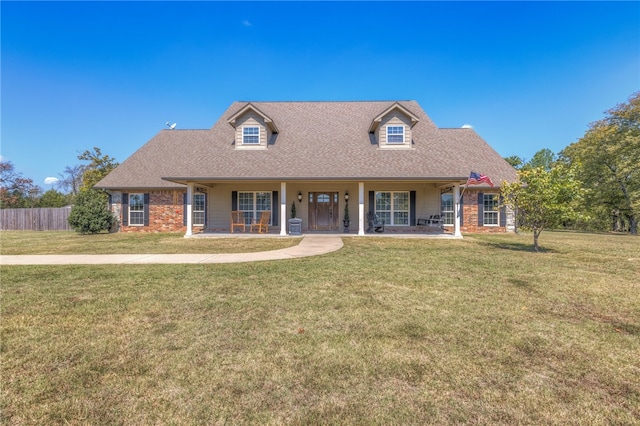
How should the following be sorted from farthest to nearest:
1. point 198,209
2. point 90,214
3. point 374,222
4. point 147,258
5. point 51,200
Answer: point 51,200, point 198,209, point 90,214, point 374,222, point 147,258

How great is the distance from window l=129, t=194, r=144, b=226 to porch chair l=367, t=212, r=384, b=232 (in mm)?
13108

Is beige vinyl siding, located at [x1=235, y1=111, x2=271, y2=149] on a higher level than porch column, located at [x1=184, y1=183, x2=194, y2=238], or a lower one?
higher

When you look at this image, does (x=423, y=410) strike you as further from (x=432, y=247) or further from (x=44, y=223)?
(x=44, y=223)

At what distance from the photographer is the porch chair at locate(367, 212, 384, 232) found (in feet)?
46.2

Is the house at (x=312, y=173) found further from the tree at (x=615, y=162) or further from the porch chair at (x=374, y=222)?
the tree at (x=615, y=162)

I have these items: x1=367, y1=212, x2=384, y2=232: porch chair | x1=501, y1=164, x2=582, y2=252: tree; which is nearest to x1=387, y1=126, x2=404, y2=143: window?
x1=367, y1=212, x2=384, y2=232: porch chair

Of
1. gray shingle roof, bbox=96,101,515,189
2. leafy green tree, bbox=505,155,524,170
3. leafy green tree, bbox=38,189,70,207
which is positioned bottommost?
leafy green tree, bbox=38,189,70,207

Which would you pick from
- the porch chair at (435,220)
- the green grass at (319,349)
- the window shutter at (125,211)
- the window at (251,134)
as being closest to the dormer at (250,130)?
the window at (251,134)

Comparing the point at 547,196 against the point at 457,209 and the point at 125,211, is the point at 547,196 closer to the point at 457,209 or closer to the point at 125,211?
the point at 457,209

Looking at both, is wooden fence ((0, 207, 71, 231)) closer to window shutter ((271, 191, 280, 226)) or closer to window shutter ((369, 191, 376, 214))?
window shutter ((271, 191, 280, 226))

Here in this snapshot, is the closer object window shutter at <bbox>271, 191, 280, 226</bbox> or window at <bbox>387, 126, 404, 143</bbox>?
window at <bbox>387, 126, 404, 143</bbox>

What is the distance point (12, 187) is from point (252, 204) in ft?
101

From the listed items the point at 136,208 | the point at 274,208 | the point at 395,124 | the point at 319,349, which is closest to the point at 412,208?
the point at 395,124

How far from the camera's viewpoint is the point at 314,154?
46.1 ft
